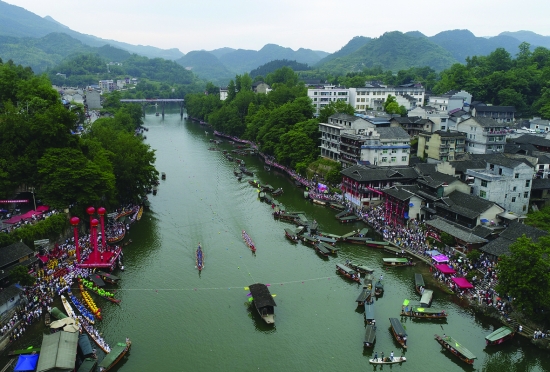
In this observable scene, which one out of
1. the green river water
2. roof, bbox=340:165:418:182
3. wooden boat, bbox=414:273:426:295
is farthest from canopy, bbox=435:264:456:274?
roof, bbox=340:165:418:182

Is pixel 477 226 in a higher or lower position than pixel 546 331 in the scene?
higher

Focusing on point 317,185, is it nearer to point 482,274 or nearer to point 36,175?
point 482,274

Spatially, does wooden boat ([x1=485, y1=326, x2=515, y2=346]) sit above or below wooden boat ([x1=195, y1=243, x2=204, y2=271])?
below

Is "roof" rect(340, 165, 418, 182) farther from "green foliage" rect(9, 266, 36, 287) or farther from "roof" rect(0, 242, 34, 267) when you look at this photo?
"green foliage" rect(9, 266, 36, 287)

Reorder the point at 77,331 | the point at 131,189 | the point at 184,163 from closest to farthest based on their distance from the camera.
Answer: the point at 77,331 → the point at 131,189 → the point at 184,163

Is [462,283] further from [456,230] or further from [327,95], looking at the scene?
[327,95]

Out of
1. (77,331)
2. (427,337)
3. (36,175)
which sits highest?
(36,175)

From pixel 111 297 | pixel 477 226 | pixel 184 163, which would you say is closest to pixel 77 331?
pixel 111 297

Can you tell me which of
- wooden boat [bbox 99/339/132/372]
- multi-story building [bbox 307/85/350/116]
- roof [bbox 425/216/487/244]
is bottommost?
wooden boat [bbox 99/339/132/372]
